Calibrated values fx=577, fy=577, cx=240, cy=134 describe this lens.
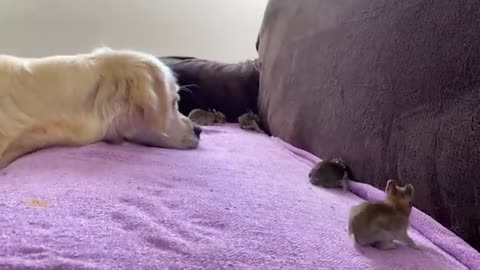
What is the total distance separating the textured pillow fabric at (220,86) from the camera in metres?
2.09

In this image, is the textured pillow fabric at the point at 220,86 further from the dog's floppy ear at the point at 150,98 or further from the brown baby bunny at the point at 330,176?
the brown baby bunny at the point at 330,176

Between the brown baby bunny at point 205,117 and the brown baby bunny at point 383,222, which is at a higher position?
the brown baby bunny at point 383,222

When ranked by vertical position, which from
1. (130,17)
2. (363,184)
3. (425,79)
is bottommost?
(130,17)

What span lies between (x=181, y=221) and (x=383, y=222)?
26cm

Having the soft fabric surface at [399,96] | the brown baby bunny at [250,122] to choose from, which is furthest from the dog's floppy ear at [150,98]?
the brown baby bunny at [250,122]

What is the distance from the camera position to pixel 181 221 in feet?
2.47

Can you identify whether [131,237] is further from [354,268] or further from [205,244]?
[354,268]

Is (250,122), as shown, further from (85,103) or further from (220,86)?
(85,103)

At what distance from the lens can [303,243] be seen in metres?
0.70

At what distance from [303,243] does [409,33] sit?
0.44 metres

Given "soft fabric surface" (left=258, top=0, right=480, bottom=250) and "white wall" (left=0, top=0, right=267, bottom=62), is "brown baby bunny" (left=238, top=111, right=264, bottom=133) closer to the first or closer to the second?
"soft fabric surface" (left=258, top=0, right=480, bottom=250)

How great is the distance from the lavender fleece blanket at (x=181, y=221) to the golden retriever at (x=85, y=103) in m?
0.09

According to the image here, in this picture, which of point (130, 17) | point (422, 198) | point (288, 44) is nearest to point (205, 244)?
point (422, 198)

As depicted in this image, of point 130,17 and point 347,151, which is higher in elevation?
point 347,151
